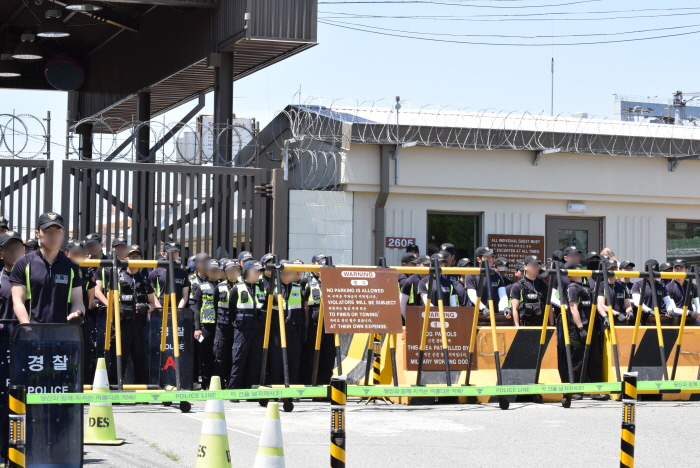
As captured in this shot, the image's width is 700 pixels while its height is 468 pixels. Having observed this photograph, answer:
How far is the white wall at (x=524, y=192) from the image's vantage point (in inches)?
709

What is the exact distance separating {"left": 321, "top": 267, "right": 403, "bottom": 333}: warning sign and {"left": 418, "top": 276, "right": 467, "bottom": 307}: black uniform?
4.02ft

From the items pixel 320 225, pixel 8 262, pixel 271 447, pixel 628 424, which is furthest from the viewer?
pixel 320 225

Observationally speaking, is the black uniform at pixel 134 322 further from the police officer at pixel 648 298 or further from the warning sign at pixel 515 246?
the warning sign at pixel 515 246

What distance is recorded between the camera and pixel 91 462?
26.7 ft

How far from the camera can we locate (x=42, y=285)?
8125 millimetres

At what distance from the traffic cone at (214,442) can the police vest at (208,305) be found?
642cm

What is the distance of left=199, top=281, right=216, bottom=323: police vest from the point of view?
13.8 metres

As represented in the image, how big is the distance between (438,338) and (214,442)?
596 centimetres

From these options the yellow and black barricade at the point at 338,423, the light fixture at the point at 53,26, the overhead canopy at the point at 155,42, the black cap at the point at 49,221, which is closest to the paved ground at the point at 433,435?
the black cap at the point at 49,221

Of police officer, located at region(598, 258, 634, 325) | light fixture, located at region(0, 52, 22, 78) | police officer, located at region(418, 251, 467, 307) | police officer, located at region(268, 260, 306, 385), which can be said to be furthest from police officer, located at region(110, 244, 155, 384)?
light fixture, located at region(0, 52, 22, 78)

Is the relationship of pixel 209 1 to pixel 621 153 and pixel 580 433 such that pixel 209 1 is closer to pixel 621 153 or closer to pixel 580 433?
pixel 621 153

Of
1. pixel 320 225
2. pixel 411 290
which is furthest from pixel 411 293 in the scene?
pixel 320 225

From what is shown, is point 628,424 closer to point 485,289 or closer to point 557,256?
point 485,289

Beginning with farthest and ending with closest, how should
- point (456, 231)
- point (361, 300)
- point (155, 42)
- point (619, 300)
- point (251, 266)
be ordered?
point (155, 42), point (456, 231), point (619, 300), point (251, 266), point (361, 300)
